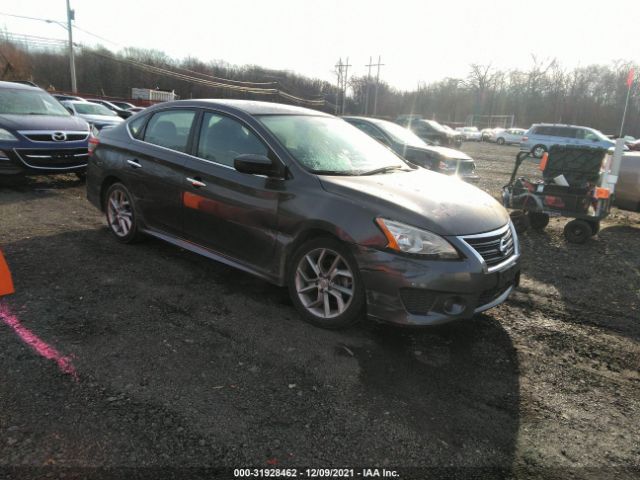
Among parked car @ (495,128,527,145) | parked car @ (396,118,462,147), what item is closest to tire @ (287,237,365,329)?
parked car @ (396,118,462,147)

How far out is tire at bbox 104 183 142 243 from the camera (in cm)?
517

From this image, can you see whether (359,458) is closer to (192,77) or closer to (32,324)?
(32,324)

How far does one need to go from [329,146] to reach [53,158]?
6.10 m

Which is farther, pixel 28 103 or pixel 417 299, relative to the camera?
pixel 28 103

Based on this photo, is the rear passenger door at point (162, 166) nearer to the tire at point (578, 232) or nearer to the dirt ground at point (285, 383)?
the dirt ground at point (285, 383)

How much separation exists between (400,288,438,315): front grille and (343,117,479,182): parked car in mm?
7126

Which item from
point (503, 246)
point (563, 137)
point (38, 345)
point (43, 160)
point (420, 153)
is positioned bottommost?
point (38, 345)

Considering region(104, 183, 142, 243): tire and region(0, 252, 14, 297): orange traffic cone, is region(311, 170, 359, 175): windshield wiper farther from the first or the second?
region(0, 252, 14, 297): orange traffic cone

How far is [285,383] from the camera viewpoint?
289 cm

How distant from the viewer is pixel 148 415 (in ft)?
8.23

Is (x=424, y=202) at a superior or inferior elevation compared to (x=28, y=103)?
inferior

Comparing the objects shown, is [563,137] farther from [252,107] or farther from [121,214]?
[121,214]

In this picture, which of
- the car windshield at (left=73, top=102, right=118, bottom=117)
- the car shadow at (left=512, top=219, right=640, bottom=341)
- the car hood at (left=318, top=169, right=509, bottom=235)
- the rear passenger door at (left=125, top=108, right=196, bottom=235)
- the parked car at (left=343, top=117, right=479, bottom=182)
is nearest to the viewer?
the car hood at (left=318, top=169, right=509, bottom=235)

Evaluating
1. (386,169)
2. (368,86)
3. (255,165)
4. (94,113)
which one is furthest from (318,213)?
(368,86)
